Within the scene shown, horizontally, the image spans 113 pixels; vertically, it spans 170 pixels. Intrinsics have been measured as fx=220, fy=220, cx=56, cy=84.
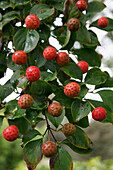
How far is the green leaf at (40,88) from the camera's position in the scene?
18.8 inches

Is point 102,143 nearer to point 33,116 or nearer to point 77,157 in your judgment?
point 77,157

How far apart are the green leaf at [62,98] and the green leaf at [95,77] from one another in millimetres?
67

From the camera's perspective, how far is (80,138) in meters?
0.52

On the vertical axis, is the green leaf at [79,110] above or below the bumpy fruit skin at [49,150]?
above

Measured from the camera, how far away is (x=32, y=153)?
0.51 metres

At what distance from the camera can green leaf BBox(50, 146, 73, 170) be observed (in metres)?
0.51

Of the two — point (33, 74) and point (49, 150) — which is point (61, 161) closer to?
point (49, 150)

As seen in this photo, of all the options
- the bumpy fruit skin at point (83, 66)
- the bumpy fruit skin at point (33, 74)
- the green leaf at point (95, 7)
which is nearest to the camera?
the bumpy fruit skin at point (33, 74)

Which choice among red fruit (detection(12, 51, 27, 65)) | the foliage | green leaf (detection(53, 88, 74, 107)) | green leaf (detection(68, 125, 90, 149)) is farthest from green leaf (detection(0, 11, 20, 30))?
green leaf (detection(68, 125, 90, 149))

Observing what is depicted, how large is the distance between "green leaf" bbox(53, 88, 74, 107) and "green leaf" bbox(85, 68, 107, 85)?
7 centimetres

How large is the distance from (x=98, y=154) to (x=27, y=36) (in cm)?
365

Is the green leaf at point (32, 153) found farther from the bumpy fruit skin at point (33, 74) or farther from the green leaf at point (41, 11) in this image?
the green leaf at point (41, 11)

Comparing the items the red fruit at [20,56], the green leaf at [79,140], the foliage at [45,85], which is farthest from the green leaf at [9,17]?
the green leaf at [79,140]

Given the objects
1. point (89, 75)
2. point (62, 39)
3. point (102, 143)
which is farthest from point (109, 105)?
point (102, 143)
